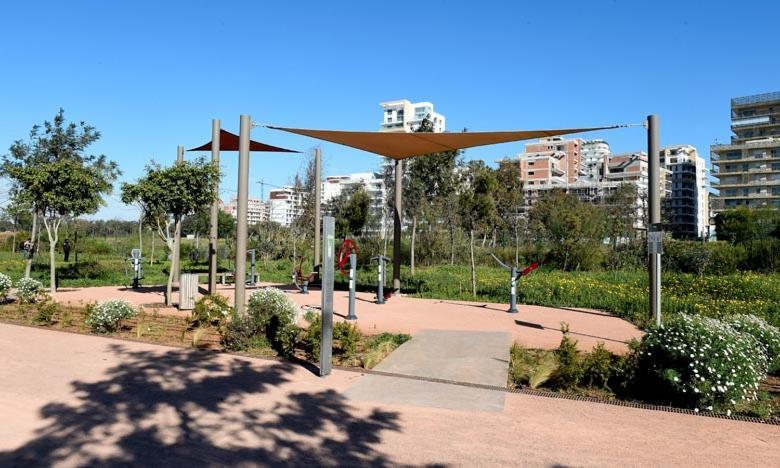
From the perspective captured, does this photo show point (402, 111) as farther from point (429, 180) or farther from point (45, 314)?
point (45, 314)

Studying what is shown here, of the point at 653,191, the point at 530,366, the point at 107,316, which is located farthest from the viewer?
the point at 653,191

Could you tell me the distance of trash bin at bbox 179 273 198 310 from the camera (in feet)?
33.8

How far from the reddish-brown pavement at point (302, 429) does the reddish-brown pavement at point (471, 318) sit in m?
2.97

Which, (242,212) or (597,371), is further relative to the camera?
(242,212)

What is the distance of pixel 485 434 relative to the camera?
4.22 meters

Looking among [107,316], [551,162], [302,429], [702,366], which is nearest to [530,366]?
[702,366]

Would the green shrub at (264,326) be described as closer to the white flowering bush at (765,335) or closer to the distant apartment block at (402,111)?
the white flowering bush at (765,335)

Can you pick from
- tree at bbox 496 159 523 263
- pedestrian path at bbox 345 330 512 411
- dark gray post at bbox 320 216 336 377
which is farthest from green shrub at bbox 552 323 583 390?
tree at bbox 496 159 523 263

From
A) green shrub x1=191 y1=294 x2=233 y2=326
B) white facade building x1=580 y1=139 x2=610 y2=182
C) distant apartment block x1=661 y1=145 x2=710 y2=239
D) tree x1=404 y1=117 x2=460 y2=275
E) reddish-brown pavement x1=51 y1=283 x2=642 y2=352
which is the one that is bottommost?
reddish-brown pavement x1=51 y1=283 x2=642 y2=352

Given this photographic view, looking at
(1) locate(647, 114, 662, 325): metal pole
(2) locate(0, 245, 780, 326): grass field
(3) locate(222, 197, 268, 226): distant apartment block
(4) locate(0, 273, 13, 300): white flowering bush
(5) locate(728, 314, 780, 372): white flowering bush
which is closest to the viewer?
(5) locate(728, 314, 780, 372): white flowering bush

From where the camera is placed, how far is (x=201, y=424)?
4.37 m

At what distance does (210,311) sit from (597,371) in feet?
18.1

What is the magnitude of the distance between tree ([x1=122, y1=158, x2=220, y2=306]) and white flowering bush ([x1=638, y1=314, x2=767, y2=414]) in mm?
7790

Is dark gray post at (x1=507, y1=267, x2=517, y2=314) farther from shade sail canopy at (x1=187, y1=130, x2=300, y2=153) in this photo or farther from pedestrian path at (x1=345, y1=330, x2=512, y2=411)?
shade sail canopy at (x1=187, y1=130, x2=300, y2=153)
